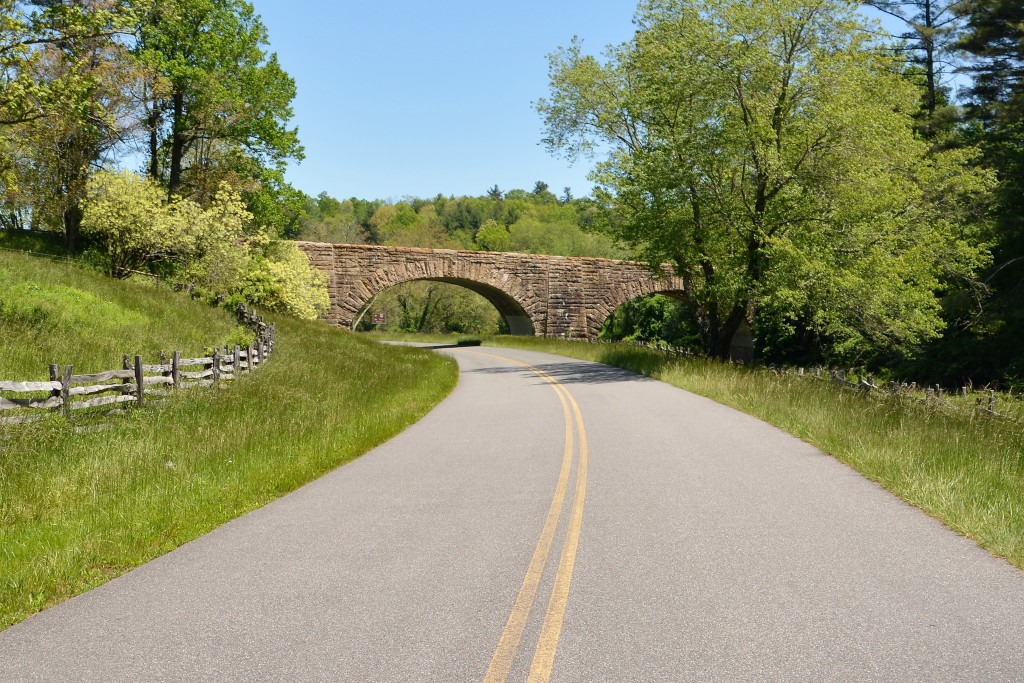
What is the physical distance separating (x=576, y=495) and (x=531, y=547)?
2.19 meters

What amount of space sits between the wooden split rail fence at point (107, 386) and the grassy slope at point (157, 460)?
1.35 feet

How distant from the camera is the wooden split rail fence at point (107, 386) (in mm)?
11211

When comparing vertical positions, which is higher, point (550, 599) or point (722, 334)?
point (722, 334)

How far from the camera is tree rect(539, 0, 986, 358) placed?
23969 millimetres

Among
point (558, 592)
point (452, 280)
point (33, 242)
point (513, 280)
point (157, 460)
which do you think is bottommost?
point (157, 460)

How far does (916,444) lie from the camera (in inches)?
444

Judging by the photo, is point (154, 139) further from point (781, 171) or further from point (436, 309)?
point (436, 309)

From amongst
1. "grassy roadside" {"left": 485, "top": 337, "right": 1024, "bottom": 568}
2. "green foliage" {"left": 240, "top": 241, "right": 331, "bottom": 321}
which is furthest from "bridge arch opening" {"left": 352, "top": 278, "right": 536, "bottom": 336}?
"grassy roadside" {"left": 485, "top": 337, "right": 1024, "bottom": 568}

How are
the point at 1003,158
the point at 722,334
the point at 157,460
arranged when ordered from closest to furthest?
the point at 157,460 → the point at 722,334 → the point at 1003,158

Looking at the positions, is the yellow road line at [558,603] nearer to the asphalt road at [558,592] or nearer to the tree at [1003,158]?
the asphalt road at [558,592]

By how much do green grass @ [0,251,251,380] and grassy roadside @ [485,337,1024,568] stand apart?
14.2 meters

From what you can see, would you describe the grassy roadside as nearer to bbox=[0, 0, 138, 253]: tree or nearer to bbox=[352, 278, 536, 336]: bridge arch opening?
bbox=[0, 0, 138, 253]: tree

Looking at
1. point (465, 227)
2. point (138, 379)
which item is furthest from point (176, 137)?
point (465, 227)

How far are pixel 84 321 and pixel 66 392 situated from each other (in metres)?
10.4
